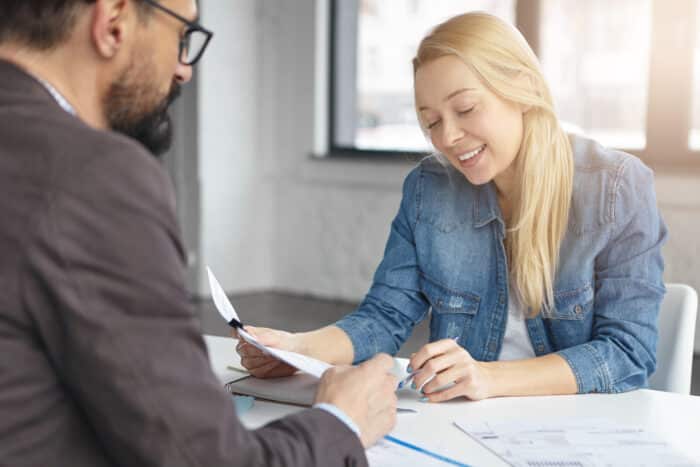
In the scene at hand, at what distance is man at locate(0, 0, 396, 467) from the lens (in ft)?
2.78

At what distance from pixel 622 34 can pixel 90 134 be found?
4.65 metres

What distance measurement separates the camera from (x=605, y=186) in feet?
5.97

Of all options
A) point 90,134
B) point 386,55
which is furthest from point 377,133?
point 90,134

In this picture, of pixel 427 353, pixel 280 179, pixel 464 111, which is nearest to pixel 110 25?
pixel 427 353

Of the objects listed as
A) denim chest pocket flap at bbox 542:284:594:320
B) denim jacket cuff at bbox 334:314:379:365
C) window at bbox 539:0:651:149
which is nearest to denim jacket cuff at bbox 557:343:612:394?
denim chest pocket flap at bbox 542:284:594:320

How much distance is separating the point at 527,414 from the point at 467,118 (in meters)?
0.65

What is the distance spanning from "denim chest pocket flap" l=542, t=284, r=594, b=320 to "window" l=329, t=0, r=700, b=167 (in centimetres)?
254

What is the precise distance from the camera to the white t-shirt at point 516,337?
6.19 feet

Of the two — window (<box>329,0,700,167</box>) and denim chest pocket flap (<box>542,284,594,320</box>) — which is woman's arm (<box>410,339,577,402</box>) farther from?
window (<box>329,0,700,167</box>)

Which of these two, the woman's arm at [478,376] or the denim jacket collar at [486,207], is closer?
the woman's arm at [478,376]

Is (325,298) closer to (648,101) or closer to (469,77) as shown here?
(648,101)

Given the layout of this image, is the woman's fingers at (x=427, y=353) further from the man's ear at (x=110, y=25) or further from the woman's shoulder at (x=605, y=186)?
the man's ear at (x=110, y=25)

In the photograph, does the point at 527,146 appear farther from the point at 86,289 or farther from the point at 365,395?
the point at 86,289

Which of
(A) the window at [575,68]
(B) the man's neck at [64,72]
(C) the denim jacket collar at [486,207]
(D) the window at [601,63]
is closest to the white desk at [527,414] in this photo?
(C) the denim jacket collar at [486,207]
